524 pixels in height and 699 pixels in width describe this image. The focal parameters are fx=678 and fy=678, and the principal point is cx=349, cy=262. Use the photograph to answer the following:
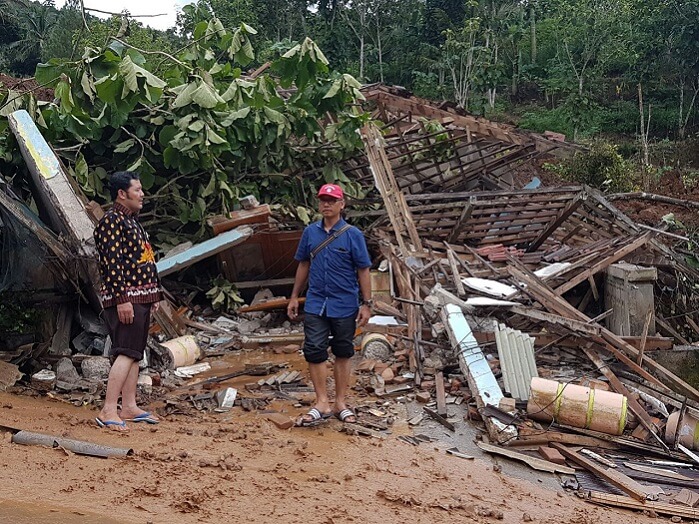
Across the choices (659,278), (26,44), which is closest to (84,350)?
(659,278)

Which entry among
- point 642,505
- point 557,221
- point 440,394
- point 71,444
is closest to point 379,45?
point 557,221

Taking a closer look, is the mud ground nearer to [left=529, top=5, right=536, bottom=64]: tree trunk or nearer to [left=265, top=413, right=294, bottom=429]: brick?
[left=265, top=413, right=294, bottom=429]: brick

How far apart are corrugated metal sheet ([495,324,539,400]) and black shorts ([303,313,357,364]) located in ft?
5.28

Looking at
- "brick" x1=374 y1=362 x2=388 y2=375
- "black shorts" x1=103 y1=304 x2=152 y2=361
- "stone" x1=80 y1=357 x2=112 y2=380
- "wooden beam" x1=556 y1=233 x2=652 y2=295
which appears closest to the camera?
"black shorts" x1=103 y1=304 x2=152 y2=361

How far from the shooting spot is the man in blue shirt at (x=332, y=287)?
4922mm

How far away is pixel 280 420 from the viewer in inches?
199

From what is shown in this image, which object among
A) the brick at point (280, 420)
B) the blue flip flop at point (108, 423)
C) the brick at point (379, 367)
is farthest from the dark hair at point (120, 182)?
the brick at point (379, 367)

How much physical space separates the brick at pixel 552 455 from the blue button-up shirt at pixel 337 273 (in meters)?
1.67

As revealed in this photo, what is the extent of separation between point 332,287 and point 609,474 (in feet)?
7.45

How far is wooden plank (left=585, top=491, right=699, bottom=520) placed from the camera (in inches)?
163

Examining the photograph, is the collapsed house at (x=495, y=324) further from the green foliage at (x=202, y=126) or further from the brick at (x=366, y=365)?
the green foliage at (x=202, y=126)

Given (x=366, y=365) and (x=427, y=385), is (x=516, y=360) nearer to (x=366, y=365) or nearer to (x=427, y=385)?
(x=427, y=385)

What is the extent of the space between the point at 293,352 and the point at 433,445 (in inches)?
120

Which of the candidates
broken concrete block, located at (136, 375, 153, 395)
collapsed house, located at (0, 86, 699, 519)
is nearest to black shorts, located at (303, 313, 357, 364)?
collapsed house, located at (0, 86, 699, 519)
